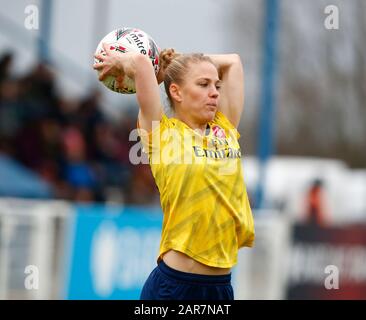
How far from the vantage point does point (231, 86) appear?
6.00 metres

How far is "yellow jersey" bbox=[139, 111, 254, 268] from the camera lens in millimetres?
5543

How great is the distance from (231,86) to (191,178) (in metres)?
0.71

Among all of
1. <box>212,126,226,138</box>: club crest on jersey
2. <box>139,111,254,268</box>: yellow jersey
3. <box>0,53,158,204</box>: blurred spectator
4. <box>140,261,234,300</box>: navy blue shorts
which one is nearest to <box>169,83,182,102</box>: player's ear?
<box>139,111,254,268</box>: yellow jersey

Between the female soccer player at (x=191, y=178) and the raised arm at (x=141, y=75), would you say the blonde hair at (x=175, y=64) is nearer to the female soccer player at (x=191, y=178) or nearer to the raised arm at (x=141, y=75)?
the female soccer player at (x=191, y=178)

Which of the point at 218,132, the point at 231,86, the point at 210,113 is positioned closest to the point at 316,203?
the point at 231,86

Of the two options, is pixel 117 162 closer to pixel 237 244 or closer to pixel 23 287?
pixel 23 287

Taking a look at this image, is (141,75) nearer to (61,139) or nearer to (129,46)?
(129,46)

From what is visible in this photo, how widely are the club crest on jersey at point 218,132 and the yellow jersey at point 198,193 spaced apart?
65 mm

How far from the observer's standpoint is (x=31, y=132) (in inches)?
522

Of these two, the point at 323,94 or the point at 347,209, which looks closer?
the point at 347,209

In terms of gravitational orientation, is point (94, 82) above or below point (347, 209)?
above
